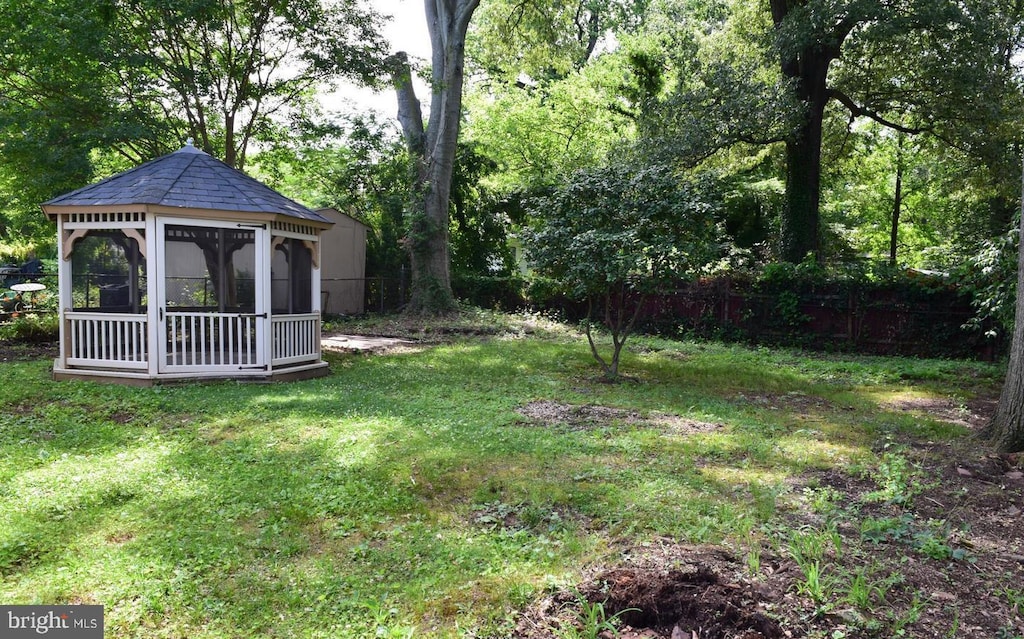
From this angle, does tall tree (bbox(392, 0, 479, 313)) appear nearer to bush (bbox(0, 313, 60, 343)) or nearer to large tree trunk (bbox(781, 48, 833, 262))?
bush (bbox(0, 313, 60, 343))

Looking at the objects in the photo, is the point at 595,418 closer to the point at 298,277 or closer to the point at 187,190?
the point at 187,190

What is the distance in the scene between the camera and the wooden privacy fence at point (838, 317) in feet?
43.0

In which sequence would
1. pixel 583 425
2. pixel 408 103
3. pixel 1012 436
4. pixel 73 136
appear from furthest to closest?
1. pixel 408 103
2. pixel 73 136
3. pixel 583 425
4. pixel 1012 436

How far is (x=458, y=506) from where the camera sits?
4406mm

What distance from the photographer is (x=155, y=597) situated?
313cm

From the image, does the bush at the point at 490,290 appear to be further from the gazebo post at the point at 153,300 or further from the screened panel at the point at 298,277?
the gazebo post at the point at 153,300

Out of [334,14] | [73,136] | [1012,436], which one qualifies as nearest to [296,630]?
[1012,436]

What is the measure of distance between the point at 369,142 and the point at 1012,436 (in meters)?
17.3

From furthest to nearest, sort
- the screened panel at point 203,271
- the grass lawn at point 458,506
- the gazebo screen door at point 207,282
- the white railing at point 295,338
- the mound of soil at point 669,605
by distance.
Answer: the screened panel at point 203,271 < the gazebo screen door at point 207,282 < the white railing at point 295,338 < the grass lawn at point 458,506 < the mound of soil at point 669,605

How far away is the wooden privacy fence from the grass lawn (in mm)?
5770

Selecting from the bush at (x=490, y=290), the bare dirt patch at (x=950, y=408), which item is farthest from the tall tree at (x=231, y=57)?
the bare dirt patch at (x=950, y=408)

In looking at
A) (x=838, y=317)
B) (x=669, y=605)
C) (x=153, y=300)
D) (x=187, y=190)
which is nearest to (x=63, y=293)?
(x=153, y=300)

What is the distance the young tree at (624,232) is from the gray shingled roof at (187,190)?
3856mm

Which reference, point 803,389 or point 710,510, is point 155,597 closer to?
point 710,510
